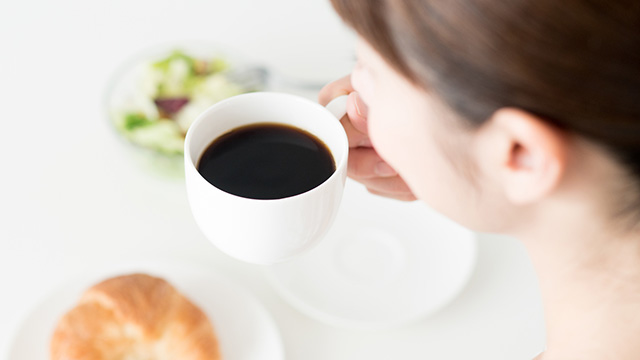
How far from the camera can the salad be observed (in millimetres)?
983

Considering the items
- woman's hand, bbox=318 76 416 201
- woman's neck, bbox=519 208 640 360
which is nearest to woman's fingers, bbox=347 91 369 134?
woman's hand, bbox=318 76 416 201

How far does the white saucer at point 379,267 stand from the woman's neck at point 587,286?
0.74 feet

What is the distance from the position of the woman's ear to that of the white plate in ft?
1.39

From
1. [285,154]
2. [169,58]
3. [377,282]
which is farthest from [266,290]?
[169,58]

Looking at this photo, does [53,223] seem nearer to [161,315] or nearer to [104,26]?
[161,315]

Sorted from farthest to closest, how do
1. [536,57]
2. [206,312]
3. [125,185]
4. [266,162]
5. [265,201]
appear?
[125,185]
[206,312]
[266,162]
[265,201]
[536,57]

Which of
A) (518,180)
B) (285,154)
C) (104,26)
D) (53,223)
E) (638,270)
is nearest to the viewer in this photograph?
(518,180)

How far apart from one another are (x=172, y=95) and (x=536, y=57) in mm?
727

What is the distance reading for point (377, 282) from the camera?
3.05 feet

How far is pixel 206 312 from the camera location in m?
0.87

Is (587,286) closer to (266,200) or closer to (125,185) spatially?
(266,200)

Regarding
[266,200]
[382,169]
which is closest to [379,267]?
[382,169]

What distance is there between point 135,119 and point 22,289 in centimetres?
28

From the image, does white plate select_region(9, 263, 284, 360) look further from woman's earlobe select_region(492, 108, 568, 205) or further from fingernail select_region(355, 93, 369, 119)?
woman's earlobe select_region(492, 108, 568, 205)
